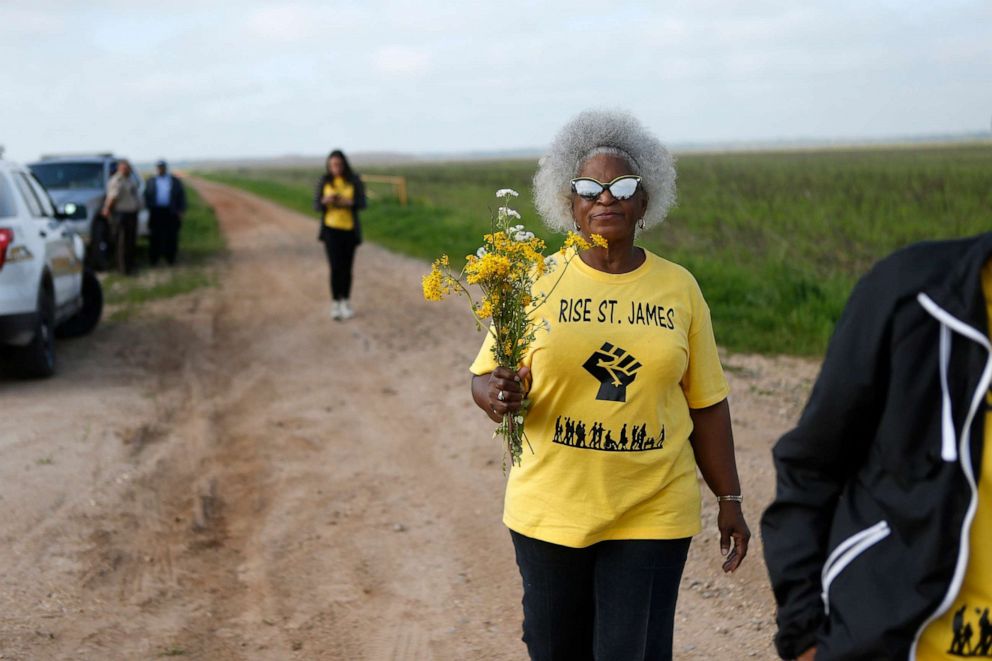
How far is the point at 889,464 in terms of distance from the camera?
6.64 feet

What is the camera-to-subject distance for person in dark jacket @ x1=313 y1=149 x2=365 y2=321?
13.0 metres

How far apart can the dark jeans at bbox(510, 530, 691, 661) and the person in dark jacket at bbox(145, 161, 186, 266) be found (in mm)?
18160

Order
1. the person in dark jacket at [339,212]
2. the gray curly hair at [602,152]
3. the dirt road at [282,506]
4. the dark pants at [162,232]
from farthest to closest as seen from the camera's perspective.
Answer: the dark pants at [162,232] < the person in dark jacket at [339,212] < the dirt road at [282,506] < the gray curly hair at [602,152]

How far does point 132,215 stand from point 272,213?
19.0 metres

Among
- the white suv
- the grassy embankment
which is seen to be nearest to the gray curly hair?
the white suv

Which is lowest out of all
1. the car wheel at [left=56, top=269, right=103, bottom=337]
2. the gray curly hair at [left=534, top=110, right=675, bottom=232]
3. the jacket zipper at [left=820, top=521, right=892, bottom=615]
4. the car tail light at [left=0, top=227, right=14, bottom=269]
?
the car wheel at [left=56, top=269, right=103, bottom=337]

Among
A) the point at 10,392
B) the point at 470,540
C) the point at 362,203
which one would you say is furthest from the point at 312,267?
the point at 470,540

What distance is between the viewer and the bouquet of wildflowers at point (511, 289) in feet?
10.3

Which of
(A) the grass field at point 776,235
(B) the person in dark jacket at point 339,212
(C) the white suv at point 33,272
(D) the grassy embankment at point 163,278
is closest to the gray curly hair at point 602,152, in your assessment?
(A) the grass field at point 776,235

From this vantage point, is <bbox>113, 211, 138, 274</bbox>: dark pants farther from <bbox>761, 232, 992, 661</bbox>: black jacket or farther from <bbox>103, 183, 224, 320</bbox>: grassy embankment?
<bbox>761, 232, 992, 661</bbox>: black jacket

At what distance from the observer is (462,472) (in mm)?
7512

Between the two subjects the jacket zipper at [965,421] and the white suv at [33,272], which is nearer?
the jacket zipper at [965,421]

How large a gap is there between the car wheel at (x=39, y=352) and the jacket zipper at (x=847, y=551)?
9267 millimetres

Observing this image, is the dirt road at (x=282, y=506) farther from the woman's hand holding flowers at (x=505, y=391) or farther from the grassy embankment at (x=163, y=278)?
the grassy embankment at (x=163, y=278)
